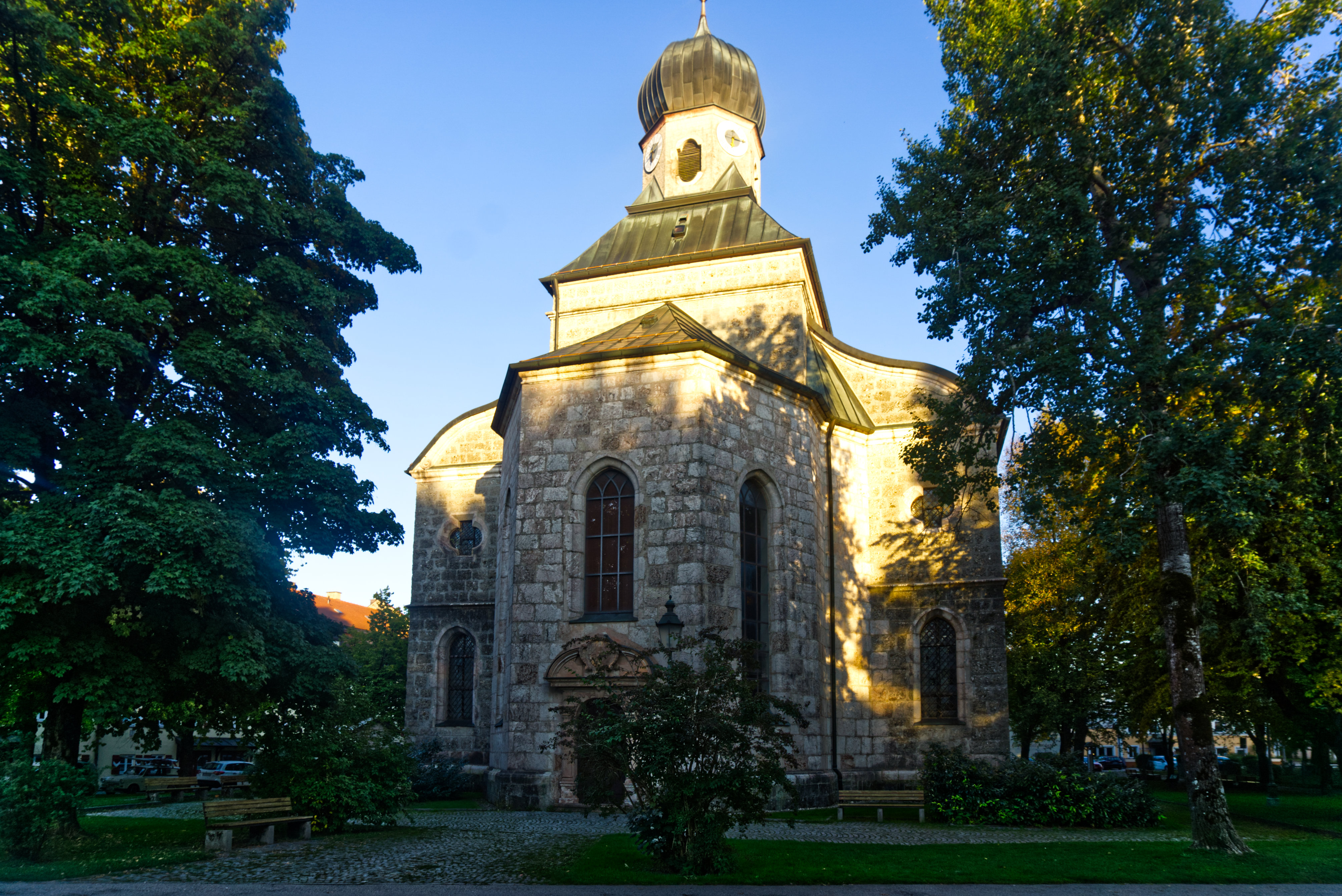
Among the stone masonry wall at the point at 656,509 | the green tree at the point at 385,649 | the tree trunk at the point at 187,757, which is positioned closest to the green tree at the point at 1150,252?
the stone masonry wall at the point at 656,509

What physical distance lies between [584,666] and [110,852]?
21.5 feet

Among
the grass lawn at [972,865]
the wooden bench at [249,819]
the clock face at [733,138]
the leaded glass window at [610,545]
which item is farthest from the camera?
the clock face at [733,138]

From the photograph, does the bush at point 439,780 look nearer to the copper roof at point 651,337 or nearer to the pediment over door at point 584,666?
the pediment over door at point 584,666

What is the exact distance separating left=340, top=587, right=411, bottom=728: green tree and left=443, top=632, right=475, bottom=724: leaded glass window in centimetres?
785

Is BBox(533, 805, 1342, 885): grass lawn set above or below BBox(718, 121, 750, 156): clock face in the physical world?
below

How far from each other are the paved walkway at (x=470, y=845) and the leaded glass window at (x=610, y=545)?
11.6 ft

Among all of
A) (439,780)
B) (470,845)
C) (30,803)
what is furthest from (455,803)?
(30,803)

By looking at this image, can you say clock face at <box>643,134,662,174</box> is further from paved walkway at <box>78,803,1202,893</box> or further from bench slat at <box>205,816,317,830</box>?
bench slat at <box>205,816,317,830</box>

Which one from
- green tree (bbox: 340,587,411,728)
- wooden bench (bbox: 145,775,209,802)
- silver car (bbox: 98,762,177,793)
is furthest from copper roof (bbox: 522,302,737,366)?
silver car (bbox: 98,762,177,793)

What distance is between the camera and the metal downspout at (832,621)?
1933 centimetres

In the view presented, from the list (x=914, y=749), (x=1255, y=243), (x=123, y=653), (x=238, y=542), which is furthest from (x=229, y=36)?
(x=914, y=749)

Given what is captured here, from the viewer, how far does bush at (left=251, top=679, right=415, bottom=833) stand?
13.4 meters

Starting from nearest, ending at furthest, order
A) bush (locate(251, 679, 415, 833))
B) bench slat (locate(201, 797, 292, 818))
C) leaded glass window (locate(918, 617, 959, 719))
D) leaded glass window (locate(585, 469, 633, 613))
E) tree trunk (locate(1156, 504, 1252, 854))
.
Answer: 1. tree trunk (locate(1156, 504, 1252, 854))
2. bench slat (locate(201, 797, 292, 818))
3. bush (locate(251, 679, 415, 833))
4. leaded glass window (locate(585, 469, 633, 613))
5. leaded glass window (locate(918, 617, 959, 719))

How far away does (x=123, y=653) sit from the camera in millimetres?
12461
